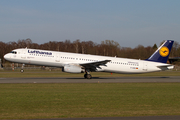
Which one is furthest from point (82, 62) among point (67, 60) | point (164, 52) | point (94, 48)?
point (94, 48)

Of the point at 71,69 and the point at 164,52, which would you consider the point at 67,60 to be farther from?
the point at 164,52

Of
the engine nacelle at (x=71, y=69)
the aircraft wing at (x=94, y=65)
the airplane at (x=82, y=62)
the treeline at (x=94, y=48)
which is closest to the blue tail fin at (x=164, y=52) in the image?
the airplane at (x=82, y=62)

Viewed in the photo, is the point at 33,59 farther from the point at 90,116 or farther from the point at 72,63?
the point at 90,116

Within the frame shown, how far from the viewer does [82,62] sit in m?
33.5

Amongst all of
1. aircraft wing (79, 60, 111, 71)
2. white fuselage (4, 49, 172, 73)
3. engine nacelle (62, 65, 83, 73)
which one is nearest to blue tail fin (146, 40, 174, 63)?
white fuselage (4, 49, 172, 73)

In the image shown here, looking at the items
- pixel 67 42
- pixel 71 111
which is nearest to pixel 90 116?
pixel 71 111

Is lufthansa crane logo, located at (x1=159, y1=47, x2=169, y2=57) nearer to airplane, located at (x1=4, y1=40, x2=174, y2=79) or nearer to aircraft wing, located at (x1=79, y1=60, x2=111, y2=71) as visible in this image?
airplane, located at (x1=4, y1=40, x2=174, y2=79)

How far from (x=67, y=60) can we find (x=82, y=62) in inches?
94.7

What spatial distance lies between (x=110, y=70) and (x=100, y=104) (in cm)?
2288

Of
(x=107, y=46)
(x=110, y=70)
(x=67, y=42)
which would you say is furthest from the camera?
(x=67, y=42)

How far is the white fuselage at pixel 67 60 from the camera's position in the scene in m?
32.1

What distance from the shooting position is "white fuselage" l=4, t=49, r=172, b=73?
32.1 metres

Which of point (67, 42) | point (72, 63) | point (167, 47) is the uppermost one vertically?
point (67, 42)

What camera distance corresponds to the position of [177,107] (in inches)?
454
